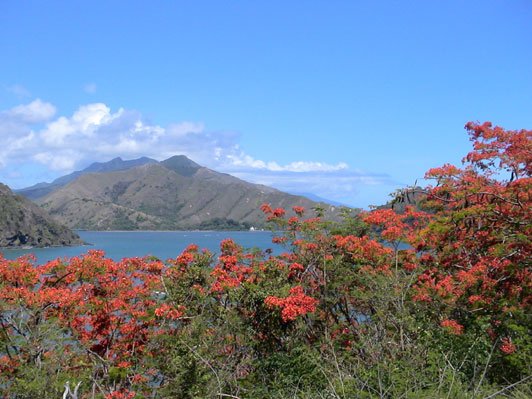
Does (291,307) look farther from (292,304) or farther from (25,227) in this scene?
(25,227)

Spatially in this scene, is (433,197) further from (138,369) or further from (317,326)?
(138,369)

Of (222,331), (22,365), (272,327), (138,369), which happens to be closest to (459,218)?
(272,327)

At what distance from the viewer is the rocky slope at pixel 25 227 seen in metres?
116

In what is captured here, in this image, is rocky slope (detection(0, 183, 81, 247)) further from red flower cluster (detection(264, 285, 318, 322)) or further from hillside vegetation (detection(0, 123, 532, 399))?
red flower cluster (detection(264, 285, 318, 322))

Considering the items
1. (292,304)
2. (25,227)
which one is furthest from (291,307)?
(25,227)

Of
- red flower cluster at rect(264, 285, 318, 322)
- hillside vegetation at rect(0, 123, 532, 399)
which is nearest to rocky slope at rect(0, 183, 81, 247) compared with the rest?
hillside vegetation at rect(0, 123, 532, 399)

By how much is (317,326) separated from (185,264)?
3.41m

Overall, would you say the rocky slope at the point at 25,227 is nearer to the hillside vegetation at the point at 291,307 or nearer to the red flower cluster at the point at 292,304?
the hillside vegetation at the point at 291,307

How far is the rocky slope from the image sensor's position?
382 ft

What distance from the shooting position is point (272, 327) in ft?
35.9

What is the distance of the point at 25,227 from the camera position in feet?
395

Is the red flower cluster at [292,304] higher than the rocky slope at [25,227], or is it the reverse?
the red flower cluster at [292,304]

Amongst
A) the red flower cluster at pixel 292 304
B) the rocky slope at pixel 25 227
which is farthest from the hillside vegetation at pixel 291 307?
the rocky slope at pixel 25 227

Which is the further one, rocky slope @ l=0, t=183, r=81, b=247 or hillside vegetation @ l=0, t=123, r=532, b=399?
rocky slope @ l=0, t=183, r=81, b=247
